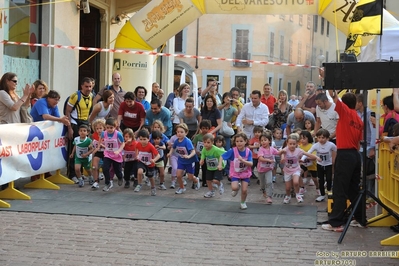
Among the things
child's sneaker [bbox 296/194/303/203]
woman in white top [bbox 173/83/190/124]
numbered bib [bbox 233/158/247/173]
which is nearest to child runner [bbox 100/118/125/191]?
numbered bib [bbox 233/158/247/173]

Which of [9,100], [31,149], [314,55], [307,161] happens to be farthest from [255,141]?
[314,55]

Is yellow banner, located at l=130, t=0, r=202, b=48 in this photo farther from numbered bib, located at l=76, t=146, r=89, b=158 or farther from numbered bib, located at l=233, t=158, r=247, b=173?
numbered bib, located at l=233, t=158, r=247, b=173

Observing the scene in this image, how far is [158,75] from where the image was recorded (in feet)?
83.8

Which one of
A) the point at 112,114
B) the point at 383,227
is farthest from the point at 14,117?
the point at 383,227

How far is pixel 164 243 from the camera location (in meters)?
7.98

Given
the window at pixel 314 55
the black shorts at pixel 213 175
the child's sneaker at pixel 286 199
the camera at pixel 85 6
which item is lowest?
the child's sneaker at pixel 286 199

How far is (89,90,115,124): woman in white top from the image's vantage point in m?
12.9

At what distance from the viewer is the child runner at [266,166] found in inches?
430

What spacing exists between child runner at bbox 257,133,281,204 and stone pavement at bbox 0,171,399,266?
2045 millimetres

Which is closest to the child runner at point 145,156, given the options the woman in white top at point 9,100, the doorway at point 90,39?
the woman in white top at point 9,100

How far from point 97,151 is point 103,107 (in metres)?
1.22

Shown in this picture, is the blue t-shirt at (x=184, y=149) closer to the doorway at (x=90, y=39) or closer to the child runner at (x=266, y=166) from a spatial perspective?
the child runner at (x=266, y=166)

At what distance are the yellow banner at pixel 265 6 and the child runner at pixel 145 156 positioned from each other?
4.02 meters

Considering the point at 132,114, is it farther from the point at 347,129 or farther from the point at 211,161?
the point at 347,129
